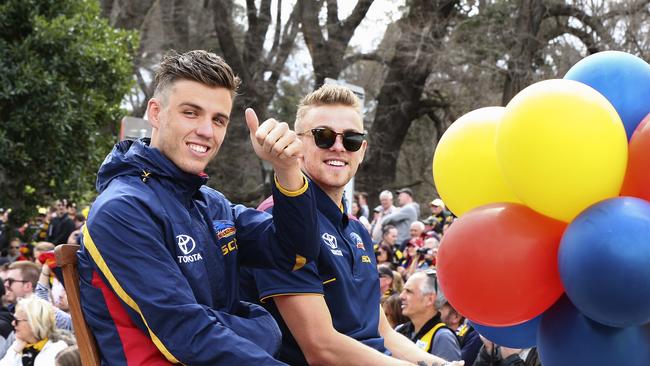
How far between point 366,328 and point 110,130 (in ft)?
35.6

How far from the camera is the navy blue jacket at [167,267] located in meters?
2.75

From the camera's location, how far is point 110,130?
13953 mm

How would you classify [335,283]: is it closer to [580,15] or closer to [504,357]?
[504,357]

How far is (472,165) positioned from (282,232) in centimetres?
73

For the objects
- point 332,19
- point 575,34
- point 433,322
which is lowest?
point 433,322

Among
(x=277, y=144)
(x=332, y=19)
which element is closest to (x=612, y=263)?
(x=277, y=144)

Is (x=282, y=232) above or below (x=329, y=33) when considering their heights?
below

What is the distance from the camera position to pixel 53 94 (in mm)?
12016

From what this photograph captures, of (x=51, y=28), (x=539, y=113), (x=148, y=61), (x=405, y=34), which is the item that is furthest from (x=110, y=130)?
(x=539, y=113)

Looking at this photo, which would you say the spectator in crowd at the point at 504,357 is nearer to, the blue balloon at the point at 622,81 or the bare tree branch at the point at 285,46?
the blue balloon at the point at 622,81

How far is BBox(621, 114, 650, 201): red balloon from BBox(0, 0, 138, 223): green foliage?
400 inches

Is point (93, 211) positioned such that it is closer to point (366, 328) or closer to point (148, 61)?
point (366, 328)

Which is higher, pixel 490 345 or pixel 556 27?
pixel 556 27

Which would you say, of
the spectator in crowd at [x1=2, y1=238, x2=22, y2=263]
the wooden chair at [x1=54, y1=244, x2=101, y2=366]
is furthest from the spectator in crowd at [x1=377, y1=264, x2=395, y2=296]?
the spectator in crowd at [x1=2, y1=238, x2=22, y2=263]
